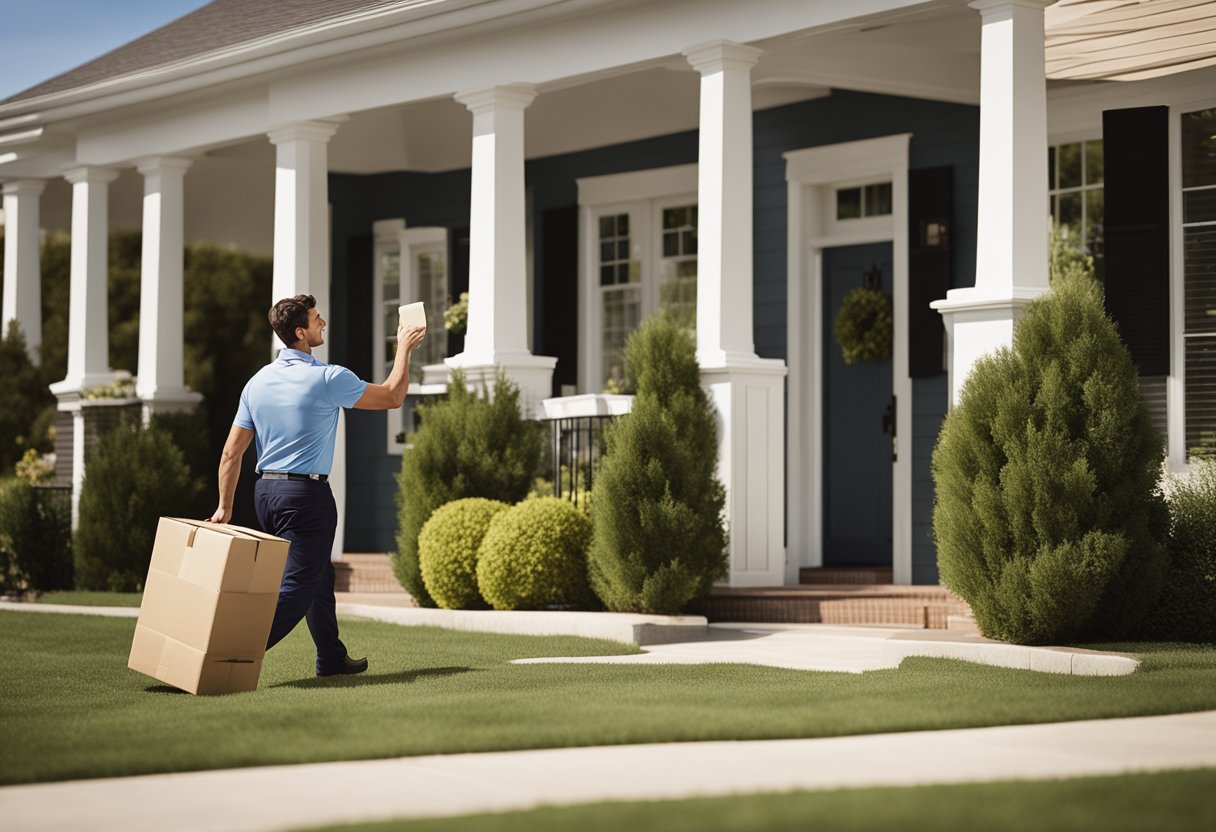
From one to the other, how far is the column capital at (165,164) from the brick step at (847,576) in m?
7.05

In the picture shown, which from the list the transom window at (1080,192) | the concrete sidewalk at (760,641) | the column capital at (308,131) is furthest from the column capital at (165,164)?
the transom window at (1080,192)

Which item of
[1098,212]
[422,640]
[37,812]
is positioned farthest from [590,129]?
[37,812]

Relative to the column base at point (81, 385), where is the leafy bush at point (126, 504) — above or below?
below

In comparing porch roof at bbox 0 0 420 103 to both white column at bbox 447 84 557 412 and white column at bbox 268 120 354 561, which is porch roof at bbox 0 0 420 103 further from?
white column at bbox 447 84 557 412

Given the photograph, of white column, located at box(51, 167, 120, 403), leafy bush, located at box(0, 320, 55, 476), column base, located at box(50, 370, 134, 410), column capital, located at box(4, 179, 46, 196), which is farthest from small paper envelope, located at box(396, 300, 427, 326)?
column capital, located at box(4, 179, 46, 196)

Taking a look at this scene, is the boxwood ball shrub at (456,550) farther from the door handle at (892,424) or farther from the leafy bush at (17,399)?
the leafy bush at (17,399)

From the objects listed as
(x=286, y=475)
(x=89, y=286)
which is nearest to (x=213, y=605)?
(x=286, y=475)

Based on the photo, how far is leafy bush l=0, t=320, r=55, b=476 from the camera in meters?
17.9

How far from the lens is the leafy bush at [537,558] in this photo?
1180cm

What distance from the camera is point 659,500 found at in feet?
36.9

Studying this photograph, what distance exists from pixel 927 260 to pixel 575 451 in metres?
3.13

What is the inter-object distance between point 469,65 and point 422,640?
503 centimetres

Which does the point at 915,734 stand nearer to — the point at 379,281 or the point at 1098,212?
the point at 1098,212

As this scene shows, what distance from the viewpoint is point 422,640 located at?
35.2 ft
